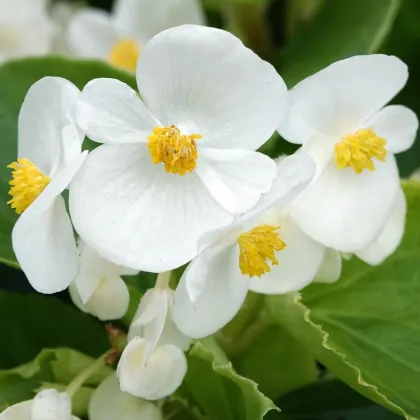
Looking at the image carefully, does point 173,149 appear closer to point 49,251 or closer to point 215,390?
point 49,251

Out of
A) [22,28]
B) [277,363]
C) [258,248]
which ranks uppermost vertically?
[258,248]

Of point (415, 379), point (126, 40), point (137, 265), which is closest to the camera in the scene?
point (137, 265)

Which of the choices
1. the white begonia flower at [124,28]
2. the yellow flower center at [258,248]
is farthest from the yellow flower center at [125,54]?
the yellow flower center at [258,248]

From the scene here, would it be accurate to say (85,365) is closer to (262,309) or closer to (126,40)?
(262,309)

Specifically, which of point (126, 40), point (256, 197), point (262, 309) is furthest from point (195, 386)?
point (126, 40)

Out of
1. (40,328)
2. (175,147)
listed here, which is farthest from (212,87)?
(40,328)
